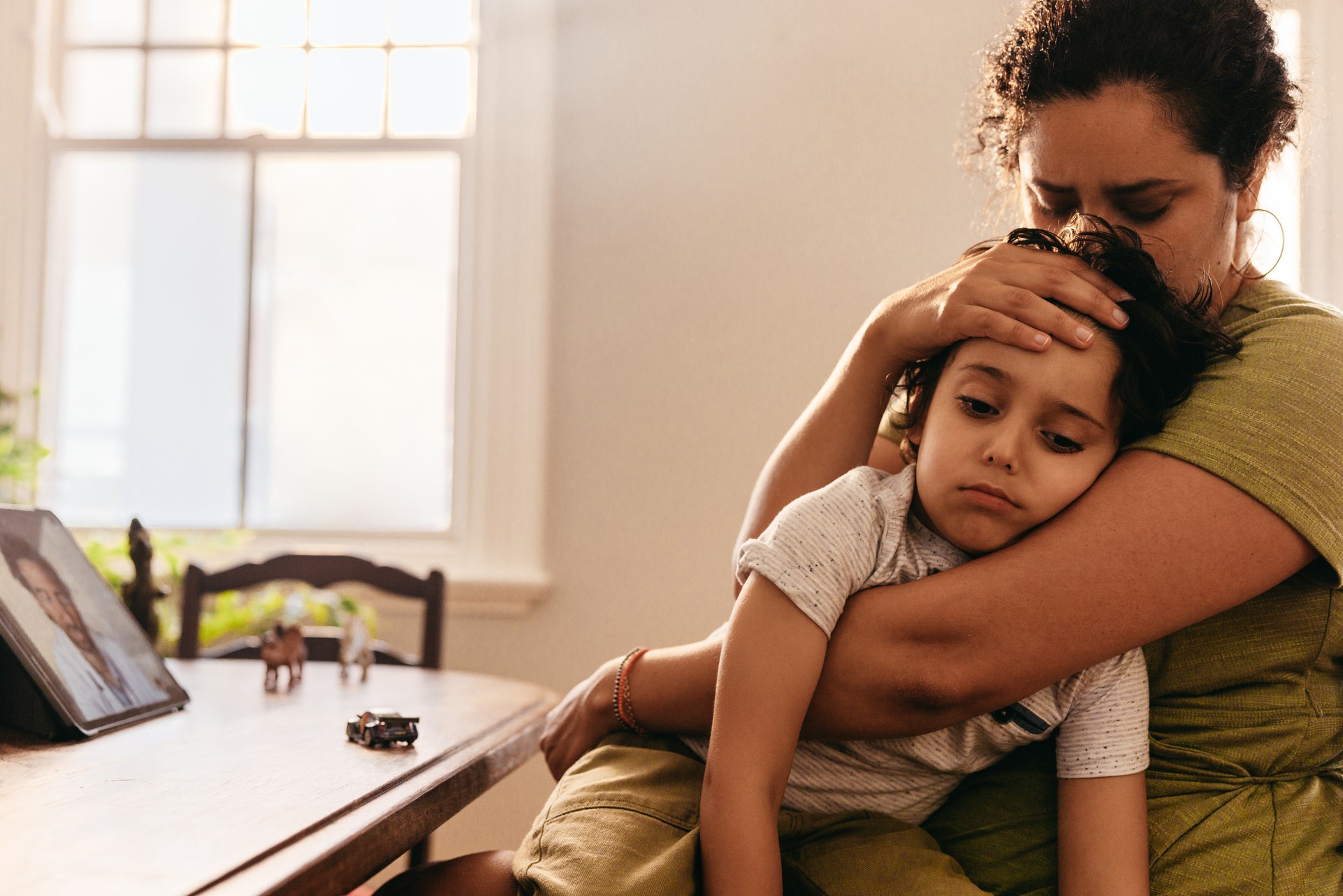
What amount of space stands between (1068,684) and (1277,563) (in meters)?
0.20

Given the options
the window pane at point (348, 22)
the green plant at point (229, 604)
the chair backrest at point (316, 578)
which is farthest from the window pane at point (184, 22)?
the chair backrest at point (316, 578)

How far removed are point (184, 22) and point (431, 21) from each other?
2.56ft

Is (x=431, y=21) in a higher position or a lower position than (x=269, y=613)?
higher

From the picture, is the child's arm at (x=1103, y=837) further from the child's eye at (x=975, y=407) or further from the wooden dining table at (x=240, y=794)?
the wooden dining table at (x=240, y=794)

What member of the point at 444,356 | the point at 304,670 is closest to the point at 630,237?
the point at 444,356

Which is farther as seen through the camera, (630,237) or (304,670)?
(630,237)

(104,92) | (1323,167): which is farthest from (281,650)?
(1323,167)

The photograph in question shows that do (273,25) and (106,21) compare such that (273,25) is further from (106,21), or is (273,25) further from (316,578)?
(316,578)

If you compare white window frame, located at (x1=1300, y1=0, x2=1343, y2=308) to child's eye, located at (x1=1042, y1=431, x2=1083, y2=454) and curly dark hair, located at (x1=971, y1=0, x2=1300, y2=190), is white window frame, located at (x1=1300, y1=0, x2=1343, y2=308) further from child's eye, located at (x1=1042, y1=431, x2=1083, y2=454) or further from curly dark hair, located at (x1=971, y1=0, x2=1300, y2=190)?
child's eye, located at (x1=1042, y1=431, x2=1083, y2=454)

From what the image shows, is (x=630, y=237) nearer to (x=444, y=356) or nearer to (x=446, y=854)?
(x=444, y=356)

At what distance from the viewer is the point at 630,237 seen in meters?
2.96

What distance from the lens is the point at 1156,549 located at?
2.98ft

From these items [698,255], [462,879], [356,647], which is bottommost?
[462,879]

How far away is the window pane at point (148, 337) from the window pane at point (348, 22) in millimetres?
464
